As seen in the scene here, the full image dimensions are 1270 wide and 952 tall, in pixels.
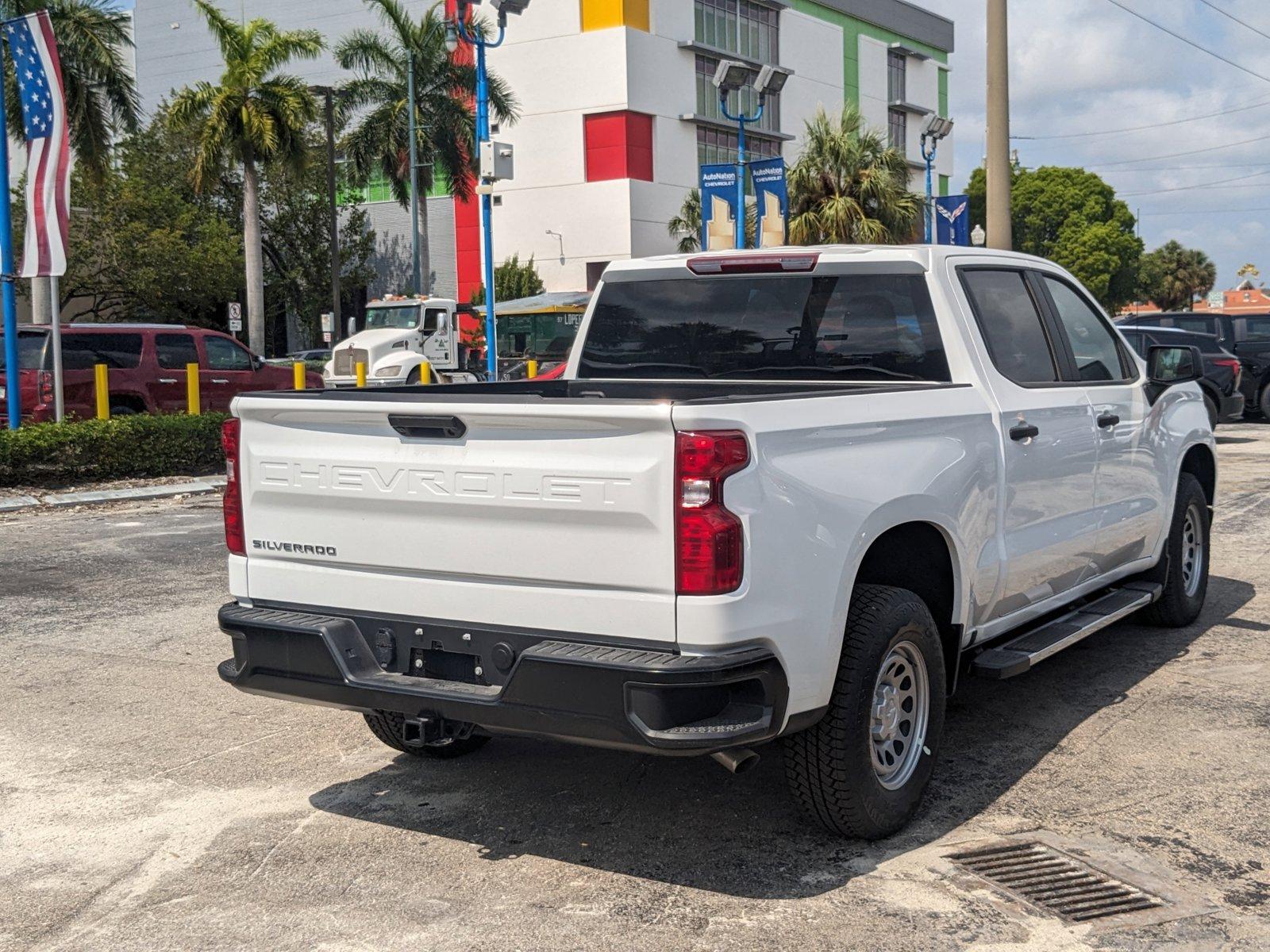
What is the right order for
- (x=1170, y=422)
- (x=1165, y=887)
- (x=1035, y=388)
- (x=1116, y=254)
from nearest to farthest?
(x=1165, y=887) < (x=1035, y=388) < (x=1170, y=422) < (x=1116, y=254)

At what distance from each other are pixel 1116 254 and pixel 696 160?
36.1 meters

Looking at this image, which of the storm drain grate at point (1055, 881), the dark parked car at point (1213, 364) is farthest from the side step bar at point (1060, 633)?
the dark parked car at point (1213, 364)

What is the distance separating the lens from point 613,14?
53469 millimetres

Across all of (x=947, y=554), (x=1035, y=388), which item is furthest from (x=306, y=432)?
(x=1035, y=388)

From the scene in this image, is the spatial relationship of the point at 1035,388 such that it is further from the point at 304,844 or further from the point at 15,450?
the point at 15,450

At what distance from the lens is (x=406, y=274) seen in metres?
60.2

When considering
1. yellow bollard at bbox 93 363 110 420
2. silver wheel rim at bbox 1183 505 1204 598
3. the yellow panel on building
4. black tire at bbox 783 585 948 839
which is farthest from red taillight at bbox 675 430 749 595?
the yellow panel on building

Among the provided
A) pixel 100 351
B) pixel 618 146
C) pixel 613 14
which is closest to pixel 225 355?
pixel 100 351

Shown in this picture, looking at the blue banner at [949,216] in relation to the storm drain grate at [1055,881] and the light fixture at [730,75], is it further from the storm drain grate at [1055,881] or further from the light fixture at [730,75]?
the storm drain grate at [1055,881]

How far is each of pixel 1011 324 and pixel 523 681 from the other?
9.28ft

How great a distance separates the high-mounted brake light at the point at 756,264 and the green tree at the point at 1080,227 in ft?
257

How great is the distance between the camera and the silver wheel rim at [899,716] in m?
4.43

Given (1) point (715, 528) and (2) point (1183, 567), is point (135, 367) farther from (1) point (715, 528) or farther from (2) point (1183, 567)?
(1) point (715, 528)

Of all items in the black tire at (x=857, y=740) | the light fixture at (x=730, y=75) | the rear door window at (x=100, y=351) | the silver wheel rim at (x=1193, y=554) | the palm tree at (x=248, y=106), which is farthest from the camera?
the palm tree at (x=248, y=106)
